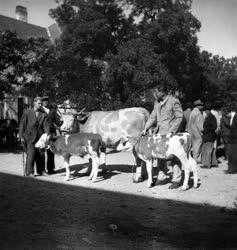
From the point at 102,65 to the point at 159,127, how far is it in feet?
75.0

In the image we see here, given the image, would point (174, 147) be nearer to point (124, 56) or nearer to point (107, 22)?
point (124, 56)

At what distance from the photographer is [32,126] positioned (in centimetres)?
1120

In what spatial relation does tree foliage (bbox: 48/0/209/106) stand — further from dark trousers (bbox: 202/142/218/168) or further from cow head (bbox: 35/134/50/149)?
cow head (bbox: 35/134/50/149)

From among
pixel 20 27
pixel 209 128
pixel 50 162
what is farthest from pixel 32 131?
pixel 20 27

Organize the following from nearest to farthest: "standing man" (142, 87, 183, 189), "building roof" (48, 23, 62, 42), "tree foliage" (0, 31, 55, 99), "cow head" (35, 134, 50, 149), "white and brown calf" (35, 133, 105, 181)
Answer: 1. "standing man" (142, 87, 183, 189)
2. "white and brown calf" (35, 133, 105, 181)
3. "cow head" (35, 134, 50, 149)
4. "tree foliage" (0, 31, 55, 99)
5. "building roof" (48, 23, 62, 42)

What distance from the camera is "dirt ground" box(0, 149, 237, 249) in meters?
5.34

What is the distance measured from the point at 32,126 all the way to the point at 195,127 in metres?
5.73

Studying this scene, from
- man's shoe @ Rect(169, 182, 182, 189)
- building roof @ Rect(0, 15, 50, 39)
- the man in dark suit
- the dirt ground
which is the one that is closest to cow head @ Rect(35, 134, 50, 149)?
the man in dark suit

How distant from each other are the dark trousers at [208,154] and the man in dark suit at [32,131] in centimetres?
531

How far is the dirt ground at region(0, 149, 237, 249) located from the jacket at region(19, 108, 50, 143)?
121cm

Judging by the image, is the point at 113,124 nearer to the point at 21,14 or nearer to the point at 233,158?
the point at 233,158

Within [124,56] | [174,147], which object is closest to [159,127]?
[174,147]

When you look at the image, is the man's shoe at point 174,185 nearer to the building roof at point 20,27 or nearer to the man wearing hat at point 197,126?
the man wearing hat at point 197,126

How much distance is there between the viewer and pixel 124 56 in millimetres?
28656
